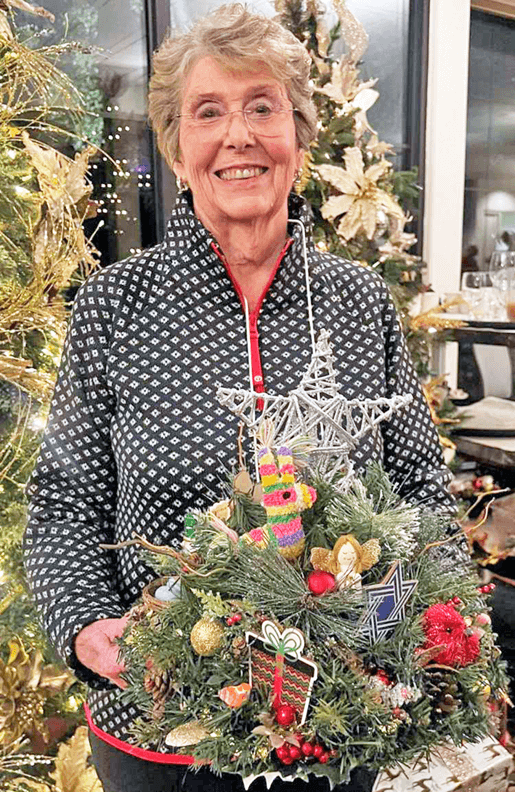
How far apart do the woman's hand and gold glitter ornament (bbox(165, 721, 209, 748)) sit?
0.55 ft

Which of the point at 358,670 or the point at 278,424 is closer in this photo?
the point at 358,670

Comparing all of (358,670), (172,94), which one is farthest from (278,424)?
(172,94)

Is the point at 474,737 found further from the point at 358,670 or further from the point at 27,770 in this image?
the point at 27,770

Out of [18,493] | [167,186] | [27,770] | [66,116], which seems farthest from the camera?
[167,186]

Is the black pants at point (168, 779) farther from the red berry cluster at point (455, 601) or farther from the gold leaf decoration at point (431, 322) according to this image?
the gold leaf decoration at point (431, 322)

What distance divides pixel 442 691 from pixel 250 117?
759 mm

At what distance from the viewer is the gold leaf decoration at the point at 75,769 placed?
1.52m

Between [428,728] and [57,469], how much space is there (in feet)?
1.86

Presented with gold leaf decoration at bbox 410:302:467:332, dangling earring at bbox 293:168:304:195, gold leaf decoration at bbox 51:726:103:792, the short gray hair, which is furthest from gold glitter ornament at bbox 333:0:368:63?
gold leaf decoration at bbox 51:726:103:792

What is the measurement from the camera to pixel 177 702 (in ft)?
2.13

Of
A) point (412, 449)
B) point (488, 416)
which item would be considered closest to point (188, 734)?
point (412, 449)

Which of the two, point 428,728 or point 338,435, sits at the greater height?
point 338,435

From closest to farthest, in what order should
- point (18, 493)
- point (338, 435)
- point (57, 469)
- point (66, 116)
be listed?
point (338, 435) → point (57, 469) → point (18, 493) → point (66, 116)

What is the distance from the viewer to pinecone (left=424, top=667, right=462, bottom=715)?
651 mm
